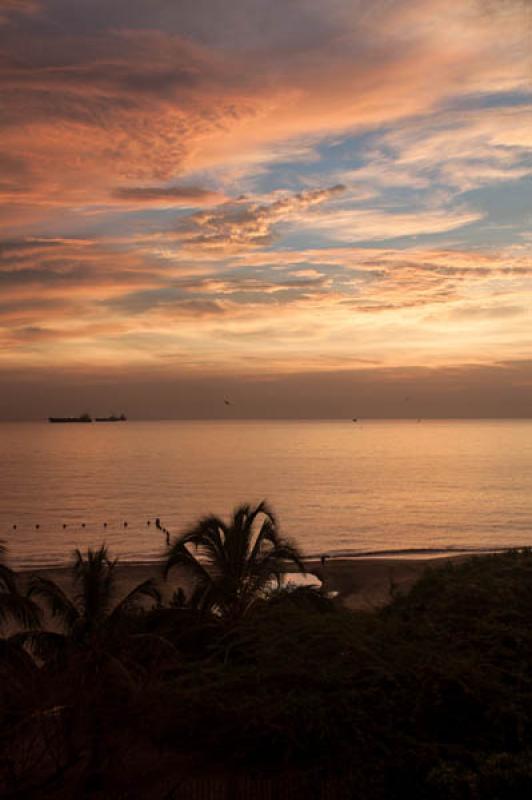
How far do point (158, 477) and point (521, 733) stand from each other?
11449 centimetres

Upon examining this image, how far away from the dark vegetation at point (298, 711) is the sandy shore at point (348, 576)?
75.9 feet

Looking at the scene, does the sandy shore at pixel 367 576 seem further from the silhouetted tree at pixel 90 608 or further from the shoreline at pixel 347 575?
the silhouetted tree at pixel 90 608

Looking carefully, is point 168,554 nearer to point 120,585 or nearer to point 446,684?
point 446,684

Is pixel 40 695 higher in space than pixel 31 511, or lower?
higher

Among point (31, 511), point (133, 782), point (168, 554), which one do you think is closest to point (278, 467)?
point (31, 511)

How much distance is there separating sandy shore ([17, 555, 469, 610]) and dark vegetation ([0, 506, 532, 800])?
911 inches

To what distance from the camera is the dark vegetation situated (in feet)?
35.1

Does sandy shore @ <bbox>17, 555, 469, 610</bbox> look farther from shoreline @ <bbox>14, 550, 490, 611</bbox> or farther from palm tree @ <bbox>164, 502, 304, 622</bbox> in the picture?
palm tree @ <bbox>164, 502, 304, 622</bbox>

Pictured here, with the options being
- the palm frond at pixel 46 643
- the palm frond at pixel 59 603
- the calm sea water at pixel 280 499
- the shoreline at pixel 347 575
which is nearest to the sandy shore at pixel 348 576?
the shoreline at pixel 347 575

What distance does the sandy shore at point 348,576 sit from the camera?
133 feet

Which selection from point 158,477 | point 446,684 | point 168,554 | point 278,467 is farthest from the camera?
point 278,467

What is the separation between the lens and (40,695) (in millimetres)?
11586

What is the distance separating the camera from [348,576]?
46.7m

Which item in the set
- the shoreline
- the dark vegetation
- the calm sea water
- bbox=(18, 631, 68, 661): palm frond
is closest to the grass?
the dark vegetation
